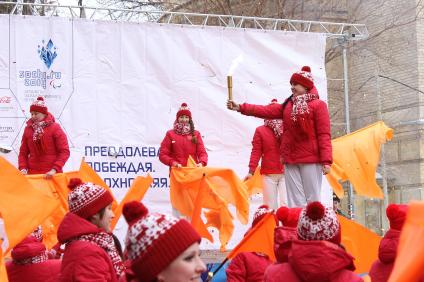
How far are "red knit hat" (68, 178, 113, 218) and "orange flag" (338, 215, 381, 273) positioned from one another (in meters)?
2.61

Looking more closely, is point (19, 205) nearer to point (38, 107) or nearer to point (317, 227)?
point (317, 227)

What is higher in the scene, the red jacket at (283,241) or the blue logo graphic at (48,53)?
the blue logo graphic at (48,53)

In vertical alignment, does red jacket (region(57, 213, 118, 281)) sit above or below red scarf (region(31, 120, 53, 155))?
below

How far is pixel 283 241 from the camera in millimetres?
5176

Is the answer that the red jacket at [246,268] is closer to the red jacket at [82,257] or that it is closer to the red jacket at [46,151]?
the red jacket at [82,257]

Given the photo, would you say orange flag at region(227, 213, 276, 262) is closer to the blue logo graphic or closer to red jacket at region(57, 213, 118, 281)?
red jacket at region(57, 213, 118, 281)

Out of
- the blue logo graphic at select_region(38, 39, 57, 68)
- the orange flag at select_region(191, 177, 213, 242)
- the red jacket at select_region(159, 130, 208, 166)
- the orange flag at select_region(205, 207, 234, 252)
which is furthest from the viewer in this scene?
the blue logo graphic at select_region(38, 39, 57, 68)

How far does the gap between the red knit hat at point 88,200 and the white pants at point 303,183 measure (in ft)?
13.4

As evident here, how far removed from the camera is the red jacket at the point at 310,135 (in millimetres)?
8461

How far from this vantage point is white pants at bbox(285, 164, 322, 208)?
8.57 metres

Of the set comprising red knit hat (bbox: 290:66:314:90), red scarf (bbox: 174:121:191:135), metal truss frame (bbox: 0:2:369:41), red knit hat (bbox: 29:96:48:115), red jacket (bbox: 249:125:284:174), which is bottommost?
red jacket (bbox: 249:125:284:174)

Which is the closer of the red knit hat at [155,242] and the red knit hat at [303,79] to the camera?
the red knit hat at [155,242]

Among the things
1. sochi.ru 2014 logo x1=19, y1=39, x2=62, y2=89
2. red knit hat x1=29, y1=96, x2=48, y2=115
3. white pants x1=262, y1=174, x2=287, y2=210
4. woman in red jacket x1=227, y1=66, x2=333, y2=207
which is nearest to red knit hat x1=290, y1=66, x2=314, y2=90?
woman in red jacket x1=227, y1=66, x2=333, y2=207

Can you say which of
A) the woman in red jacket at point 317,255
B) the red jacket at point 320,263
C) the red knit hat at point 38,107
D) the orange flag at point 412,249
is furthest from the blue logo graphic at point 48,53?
the orange flag at point 412,249
